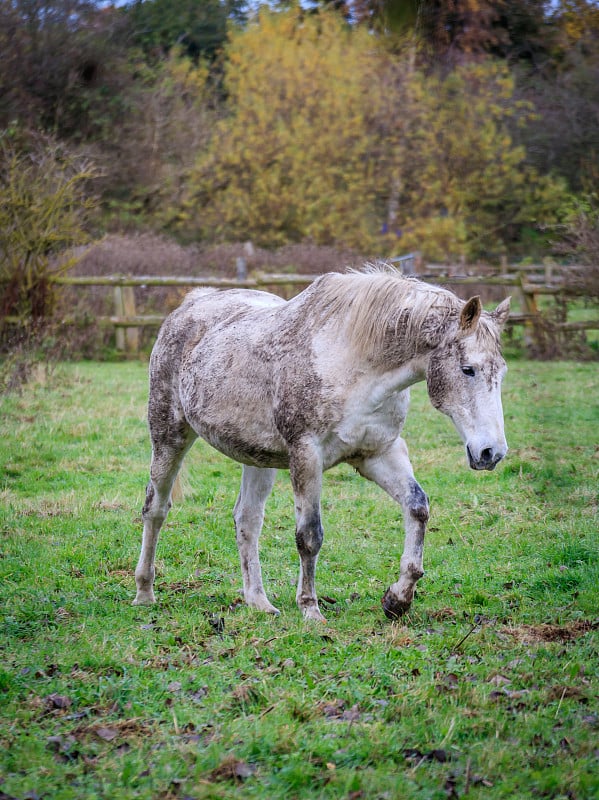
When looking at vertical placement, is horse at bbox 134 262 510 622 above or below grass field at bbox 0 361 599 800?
above

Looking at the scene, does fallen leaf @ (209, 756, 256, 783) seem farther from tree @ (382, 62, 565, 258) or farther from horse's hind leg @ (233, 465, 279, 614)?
tree @ (382, 62, 565, 258)

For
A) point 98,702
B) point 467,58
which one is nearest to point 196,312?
point 98,702

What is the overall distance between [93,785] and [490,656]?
6.52ft

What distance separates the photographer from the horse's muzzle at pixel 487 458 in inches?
169

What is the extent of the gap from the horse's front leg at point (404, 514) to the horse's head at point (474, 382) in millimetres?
473

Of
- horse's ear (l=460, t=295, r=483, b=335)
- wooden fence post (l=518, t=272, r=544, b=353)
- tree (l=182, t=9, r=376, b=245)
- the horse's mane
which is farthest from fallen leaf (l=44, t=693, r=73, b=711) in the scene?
wooden fence post (l=518, t=272, r=544, b=353)

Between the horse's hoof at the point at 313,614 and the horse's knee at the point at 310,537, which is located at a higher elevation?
the horse's knee at the point at 310,537

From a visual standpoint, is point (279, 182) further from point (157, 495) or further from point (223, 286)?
point (157, 495)

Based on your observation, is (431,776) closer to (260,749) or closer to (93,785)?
(260,749)

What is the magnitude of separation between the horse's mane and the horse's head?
36 mm

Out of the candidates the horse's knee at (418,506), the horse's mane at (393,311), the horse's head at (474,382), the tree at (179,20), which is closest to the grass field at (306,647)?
the horse's head at (474,382)

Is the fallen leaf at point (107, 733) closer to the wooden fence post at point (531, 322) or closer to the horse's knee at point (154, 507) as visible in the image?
the horse's knee at point (154, 507)

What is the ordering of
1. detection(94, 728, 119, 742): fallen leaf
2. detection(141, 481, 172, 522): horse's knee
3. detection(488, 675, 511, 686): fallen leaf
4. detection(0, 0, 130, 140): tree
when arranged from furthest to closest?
detection(141, 481, 172, 522): horse's knee
detection(488, 675, 511, 686): fallen leaf
detection(94, 728, 119, 742): fallen leaf
detection(0, 0, 130, 140): tree

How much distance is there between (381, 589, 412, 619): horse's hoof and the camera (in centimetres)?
478
